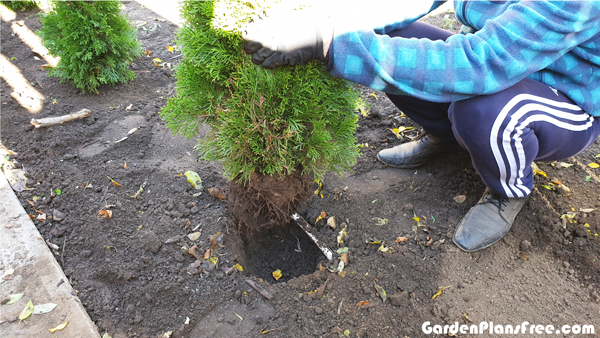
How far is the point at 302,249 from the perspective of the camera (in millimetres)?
2703

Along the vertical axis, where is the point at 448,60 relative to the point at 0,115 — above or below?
above

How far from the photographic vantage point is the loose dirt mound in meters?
2.32

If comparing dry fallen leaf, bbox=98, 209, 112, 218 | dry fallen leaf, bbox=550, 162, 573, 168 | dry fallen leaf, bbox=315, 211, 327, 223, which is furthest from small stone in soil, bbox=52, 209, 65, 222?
dry fallen leaf, bbox=550, 162, 573, 168

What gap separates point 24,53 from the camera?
4371mm

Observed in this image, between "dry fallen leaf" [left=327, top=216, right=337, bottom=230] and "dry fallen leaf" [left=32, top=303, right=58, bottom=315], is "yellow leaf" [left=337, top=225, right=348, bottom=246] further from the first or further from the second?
"dry fallen leaf" [left=32, top=303, right=58, bottom=315]

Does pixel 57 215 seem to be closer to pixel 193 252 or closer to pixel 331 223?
pixel 193 252

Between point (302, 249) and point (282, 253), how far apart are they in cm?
15

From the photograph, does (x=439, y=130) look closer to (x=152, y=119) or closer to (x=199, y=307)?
(x=199, y=307)

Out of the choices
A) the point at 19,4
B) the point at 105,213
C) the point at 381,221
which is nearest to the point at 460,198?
the point at 381,221

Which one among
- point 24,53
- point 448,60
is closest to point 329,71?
point 448,60

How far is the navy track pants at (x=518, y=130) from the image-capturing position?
2111 mm

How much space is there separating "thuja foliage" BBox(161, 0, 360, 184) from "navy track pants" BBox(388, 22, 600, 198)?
740 millimetres

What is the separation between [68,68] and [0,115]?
0.72 metres

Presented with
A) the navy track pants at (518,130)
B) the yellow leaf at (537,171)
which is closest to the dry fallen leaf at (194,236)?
the navy track pants at (518,130)
